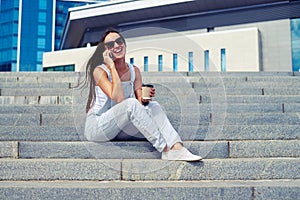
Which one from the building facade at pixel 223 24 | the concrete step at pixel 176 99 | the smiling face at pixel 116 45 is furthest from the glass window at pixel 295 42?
the smiling face at pixel 116 45

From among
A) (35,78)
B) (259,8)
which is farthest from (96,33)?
(35,78)

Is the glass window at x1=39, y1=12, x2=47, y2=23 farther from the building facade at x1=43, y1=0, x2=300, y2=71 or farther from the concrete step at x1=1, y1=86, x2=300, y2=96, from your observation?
the concrete step at x1=1, y1=86, x2=300, y2=96

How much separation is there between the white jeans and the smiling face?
1.37ft

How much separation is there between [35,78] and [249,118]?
3.94 metres

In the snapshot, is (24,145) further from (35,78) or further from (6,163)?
(35,78)

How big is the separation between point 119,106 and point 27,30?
43760 millimetres

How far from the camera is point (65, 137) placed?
3410mm

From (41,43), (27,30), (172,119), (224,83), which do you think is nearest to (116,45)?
(172,119)

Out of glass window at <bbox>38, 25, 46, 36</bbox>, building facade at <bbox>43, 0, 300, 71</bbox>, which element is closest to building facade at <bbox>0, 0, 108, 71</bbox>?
glass window at <bbox>38, 25, 46, 36</bbox>

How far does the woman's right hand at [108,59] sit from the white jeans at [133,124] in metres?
0.38

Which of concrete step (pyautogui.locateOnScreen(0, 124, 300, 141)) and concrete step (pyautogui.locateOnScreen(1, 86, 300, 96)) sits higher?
concrete step (pyautogui.locateOnScreen(1, 86, 300, 96))

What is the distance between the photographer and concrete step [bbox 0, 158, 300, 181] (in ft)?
9.37

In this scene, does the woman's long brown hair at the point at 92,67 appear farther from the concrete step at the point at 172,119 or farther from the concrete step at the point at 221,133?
the concrete step at the point at 172,119

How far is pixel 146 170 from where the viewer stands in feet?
9.39
